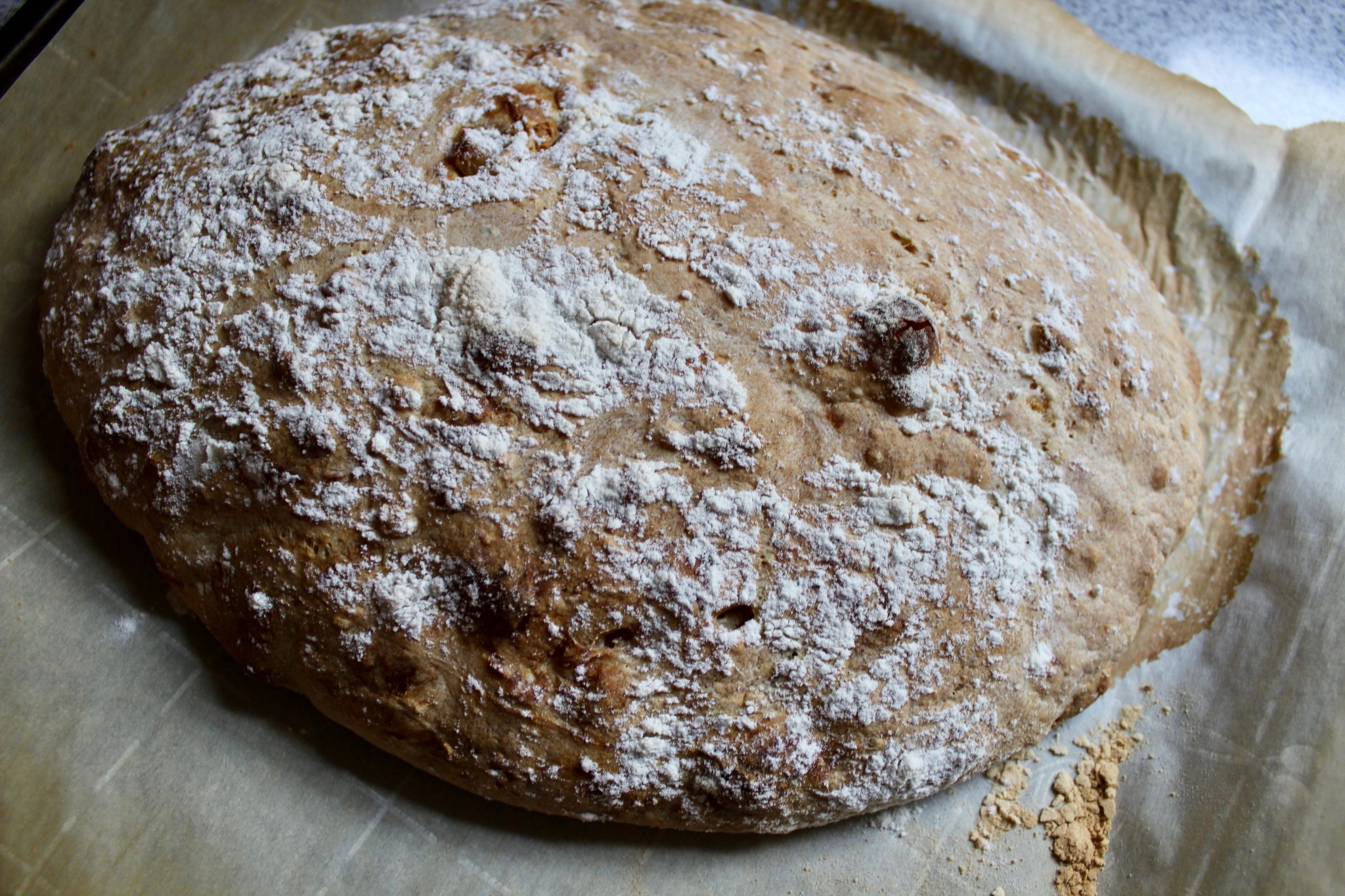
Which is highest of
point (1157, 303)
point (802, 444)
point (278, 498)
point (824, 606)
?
point (1157, 303)

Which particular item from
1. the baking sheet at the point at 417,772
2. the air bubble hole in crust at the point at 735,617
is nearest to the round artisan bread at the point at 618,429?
the air bubble hole in crust at the point at 735,617

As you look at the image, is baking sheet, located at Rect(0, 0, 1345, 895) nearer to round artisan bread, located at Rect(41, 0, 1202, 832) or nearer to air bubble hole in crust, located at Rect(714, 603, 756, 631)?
round artisan bread, located at Rect(41, 0, 1202, 832)

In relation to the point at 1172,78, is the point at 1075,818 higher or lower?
lower

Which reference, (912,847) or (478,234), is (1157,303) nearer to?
(912,847)

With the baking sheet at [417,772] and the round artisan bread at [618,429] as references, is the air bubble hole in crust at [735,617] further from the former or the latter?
the baking sheet at [417,772]

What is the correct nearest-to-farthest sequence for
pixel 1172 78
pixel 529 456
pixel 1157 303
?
pixel 529 456 → pixel 1157 303 → pixel 1172 78

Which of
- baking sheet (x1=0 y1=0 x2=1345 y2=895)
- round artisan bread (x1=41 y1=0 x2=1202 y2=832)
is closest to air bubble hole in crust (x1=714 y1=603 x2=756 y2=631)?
round artisan bread (x1=41 y1=0 x2=1202 y2=832)

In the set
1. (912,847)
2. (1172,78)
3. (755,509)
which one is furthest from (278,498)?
(1172,78)
